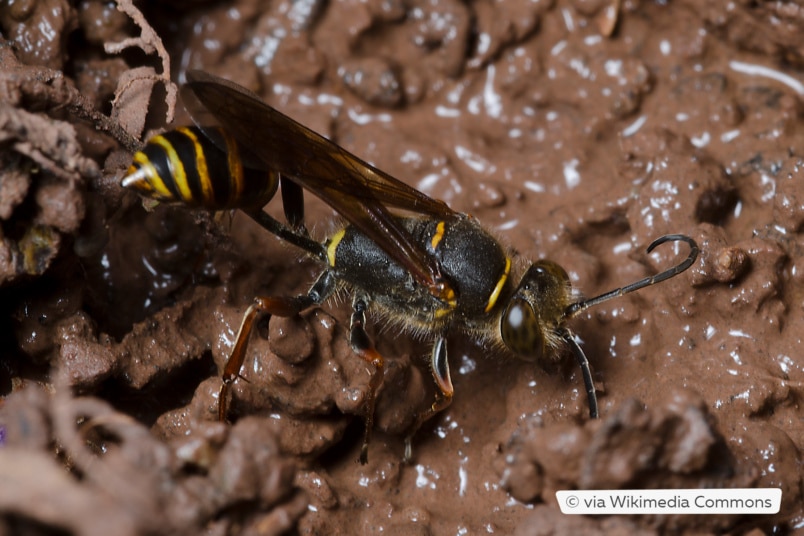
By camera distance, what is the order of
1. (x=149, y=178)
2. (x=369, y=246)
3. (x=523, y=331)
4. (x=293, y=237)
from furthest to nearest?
(x=293, y=237) < (x=369, y=246) < (x=523, y=331) < (x=149, y=178)

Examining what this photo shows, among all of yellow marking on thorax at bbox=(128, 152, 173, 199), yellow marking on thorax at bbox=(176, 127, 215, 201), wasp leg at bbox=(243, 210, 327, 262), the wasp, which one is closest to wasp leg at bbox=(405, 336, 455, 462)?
the wasp

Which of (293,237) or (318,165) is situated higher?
→ (318,165)

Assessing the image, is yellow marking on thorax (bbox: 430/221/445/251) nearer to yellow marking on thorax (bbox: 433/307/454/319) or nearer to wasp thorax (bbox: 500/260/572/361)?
yellow marking on thorax (bbox: 433/307/454/319)

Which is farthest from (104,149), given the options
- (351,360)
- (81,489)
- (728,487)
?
(728,487)

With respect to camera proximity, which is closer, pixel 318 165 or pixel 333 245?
pixel 318 165

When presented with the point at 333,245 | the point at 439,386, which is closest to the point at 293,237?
the point at 333,245

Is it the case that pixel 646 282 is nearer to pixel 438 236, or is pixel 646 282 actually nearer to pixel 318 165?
pixel 438 236

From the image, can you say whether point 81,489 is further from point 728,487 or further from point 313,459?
point 728,487
